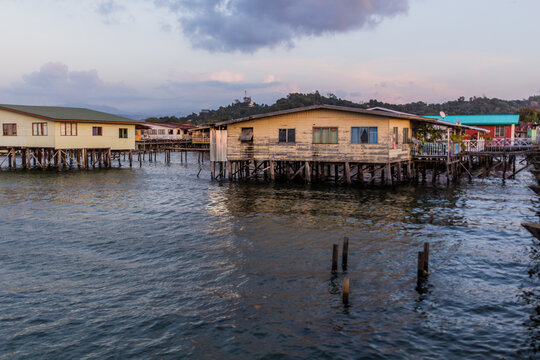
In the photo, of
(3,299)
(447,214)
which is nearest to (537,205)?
(447,214)

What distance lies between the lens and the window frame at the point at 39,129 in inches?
1938

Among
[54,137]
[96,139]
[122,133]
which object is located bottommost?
[96,139]

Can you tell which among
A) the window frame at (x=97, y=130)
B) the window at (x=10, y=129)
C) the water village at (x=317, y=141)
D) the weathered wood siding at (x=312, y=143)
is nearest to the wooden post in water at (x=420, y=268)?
the water village at (x=317, y=141)

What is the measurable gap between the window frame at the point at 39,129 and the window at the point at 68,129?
182 cm

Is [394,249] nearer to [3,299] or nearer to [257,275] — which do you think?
[257,275]

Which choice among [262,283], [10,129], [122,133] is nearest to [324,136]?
[262,283]

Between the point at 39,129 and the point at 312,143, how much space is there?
33.5 metres

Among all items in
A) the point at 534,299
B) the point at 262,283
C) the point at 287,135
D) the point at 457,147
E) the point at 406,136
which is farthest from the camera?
the point at 457,147

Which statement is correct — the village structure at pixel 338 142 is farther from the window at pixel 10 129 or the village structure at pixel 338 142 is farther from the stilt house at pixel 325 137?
the window at pixel 10 129

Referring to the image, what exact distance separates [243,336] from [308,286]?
134 inches

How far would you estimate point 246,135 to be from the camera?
37.5 m

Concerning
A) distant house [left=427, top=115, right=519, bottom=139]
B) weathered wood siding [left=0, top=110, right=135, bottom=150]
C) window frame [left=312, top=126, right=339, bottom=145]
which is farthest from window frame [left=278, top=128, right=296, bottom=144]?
distant house [left=427, top=115, right=519, bottom=139]

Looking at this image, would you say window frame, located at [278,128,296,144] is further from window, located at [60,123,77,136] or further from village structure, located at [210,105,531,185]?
window, located at [60,123,77,136]

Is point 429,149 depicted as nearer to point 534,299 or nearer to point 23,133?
point 534,299
